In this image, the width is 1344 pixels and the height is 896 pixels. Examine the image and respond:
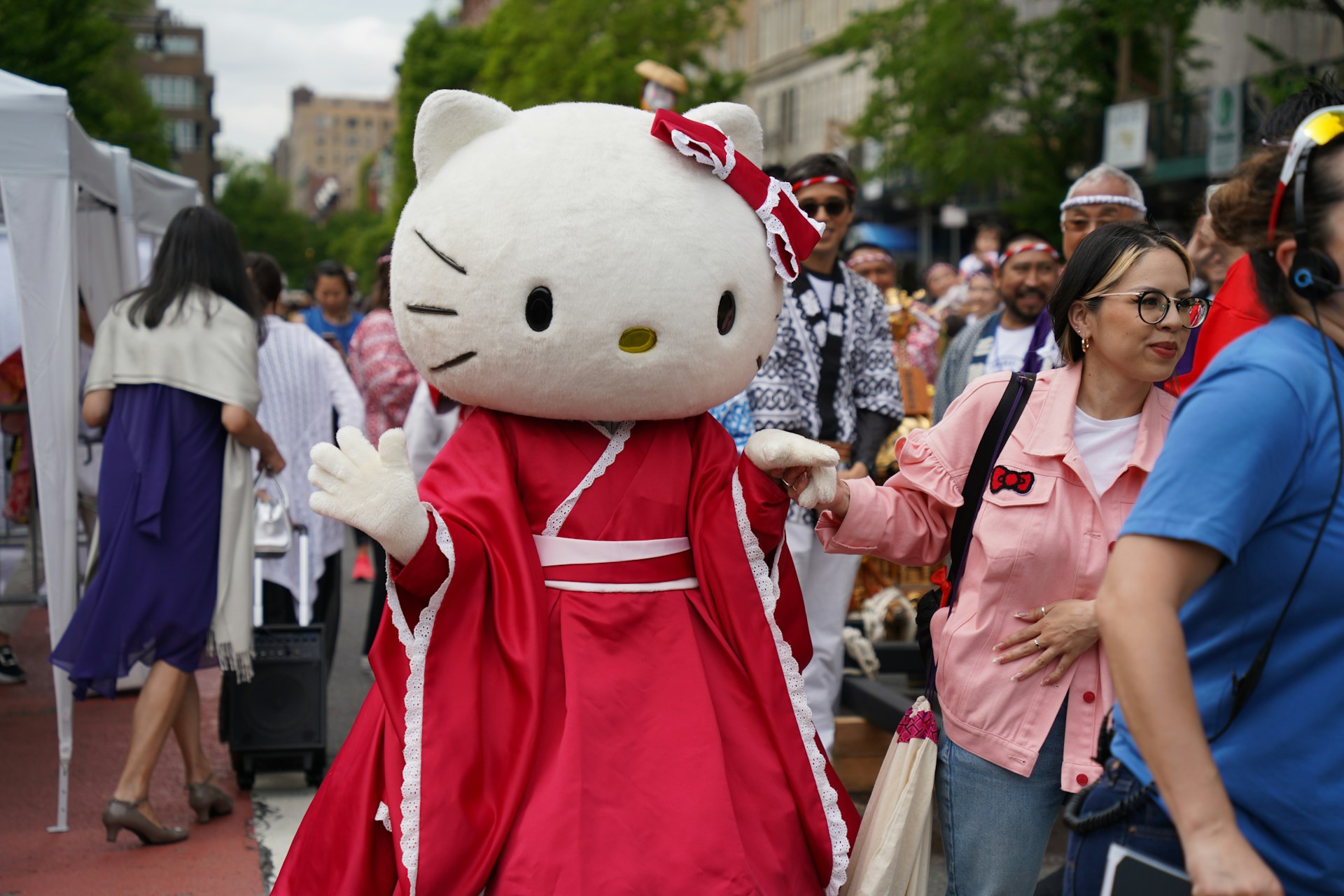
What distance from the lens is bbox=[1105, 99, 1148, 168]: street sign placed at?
19.2m

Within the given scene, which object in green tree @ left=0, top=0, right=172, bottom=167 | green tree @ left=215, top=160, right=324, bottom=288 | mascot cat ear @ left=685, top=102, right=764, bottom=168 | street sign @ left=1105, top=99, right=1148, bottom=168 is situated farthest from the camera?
Answer: green tree @ left=215, top=160, right=324, bottom=288

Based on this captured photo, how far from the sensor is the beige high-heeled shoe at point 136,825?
173 inches

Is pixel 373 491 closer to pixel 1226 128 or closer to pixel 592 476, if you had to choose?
pixel 592 476

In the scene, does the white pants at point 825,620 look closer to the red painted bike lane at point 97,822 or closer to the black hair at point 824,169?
the black hair at point 824,169

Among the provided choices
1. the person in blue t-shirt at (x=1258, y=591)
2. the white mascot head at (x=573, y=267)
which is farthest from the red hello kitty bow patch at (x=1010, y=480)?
the person in blue t-shirt at (x=1258, y=591)

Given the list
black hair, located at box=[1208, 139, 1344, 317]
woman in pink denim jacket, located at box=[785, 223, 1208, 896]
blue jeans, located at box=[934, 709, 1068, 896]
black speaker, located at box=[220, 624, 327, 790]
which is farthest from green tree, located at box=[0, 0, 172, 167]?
black hair, located at box=[1208, 139, 1344, 317]

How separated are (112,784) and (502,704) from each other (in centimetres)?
302

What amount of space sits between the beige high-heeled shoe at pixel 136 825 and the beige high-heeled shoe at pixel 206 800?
187 mm

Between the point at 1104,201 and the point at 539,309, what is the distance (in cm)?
272

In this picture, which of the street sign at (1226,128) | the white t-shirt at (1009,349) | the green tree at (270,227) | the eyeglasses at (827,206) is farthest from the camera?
the green tree at (270,227)

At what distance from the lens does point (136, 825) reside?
4422mm

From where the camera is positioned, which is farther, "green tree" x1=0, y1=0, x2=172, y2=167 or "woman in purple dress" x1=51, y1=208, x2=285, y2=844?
"green tree" x1=0, y1=0, x2=172, y2=167

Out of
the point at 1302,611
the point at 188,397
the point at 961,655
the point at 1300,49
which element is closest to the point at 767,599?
the point at 961,655

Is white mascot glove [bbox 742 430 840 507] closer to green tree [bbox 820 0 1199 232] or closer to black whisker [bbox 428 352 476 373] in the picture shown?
black whisker [bbox 428 352 476 373]
